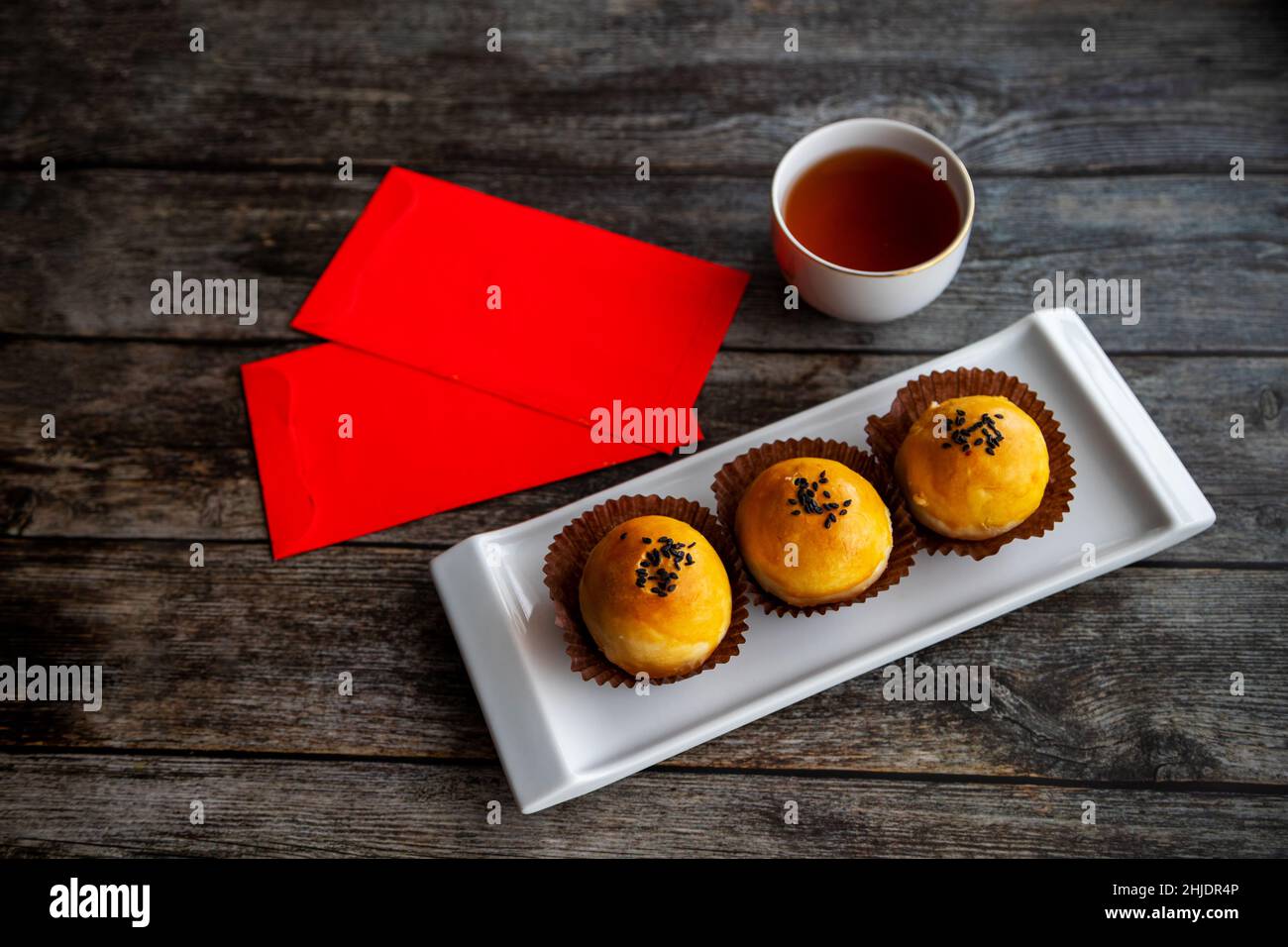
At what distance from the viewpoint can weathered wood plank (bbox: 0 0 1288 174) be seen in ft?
5.09

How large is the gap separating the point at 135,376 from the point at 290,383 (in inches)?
8.9

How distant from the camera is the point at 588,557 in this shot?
122 centimetres

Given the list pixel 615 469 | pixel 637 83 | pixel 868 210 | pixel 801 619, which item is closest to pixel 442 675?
pixel 615 469

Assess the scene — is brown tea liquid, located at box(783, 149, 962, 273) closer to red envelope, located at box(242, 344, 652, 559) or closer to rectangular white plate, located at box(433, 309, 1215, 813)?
rectangular white plate, located at box(433, 309, 1215, 813)

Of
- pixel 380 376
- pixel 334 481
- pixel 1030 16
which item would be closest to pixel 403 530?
pixel 334 481

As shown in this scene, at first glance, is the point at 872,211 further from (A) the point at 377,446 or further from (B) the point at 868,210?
(A) the point at 377,446

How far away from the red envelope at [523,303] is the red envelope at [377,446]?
0.03 metres

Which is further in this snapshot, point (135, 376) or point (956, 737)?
point (135, 376)

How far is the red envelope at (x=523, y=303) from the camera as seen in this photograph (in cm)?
143

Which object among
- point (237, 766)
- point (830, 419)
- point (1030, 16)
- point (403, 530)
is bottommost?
point (237, 766)

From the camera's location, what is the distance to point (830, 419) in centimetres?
130

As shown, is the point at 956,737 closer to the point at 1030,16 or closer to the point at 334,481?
the point at 334,481

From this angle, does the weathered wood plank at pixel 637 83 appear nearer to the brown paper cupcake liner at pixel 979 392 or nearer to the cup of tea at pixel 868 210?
the cup of tea at pixel 868 210

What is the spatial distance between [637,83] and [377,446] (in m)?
0.71
